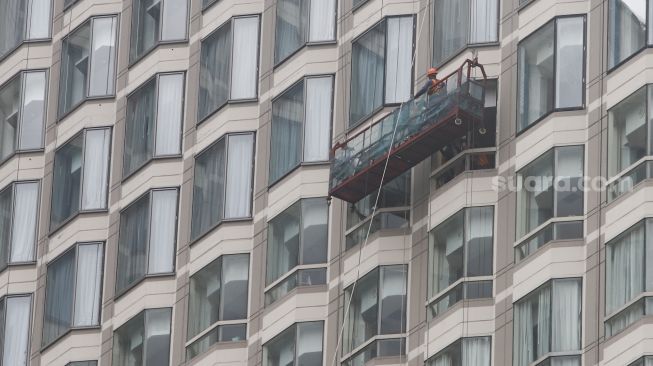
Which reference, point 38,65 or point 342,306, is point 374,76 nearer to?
point 342,306

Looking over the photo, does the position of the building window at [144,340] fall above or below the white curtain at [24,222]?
below

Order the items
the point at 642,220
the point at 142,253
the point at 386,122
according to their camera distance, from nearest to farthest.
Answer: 1. the point at 642,220
2. the point at 386,122
3. the point at 142,253

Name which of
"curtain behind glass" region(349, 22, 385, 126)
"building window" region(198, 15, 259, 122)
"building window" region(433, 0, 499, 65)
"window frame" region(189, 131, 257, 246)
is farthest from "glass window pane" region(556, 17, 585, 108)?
"building window" region(198, 15, 259, 122)

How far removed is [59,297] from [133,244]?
10.2ft

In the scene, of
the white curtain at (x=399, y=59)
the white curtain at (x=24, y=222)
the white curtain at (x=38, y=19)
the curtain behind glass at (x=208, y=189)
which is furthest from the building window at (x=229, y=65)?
the white curtain at (x=38, y=19)

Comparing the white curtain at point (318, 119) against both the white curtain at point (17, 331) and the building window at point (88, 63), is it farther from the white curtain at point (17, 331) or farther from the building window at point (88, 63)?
the white curtain at point (17, 331)

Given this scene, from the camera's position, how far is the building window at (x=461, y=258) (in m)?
84.4

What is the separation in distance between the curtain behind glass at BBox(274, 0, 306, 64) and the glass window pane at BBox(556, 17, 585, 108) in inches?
364

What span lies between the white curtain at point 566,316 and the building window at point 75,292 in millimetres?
16759

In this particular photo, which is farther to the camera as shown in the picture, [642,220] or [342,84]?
[342,84]

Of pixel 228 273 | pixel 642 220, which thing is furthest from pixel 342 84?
pixel 642 220

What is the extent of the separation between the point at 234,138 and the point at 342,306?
7290mm

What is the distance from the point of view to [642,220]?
81188mm

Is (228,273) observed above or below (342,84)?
below
